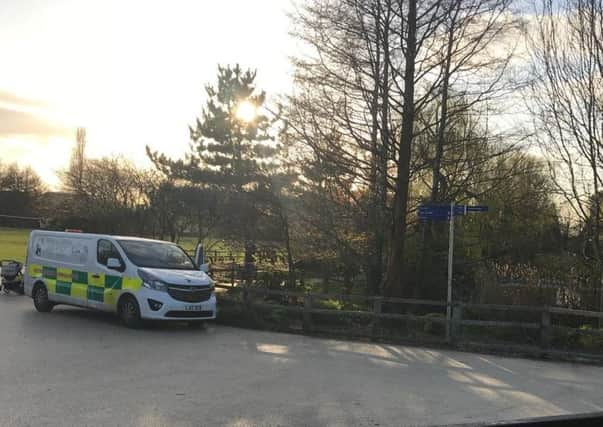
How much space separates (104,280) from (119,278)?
20.7 inches

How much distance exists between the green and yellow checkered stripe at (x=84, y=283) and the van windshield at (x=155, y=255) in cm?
55

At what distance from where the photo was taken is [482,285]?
1544 cm

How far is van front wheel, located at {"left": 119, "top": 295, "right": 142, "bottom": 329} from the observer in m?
12.5

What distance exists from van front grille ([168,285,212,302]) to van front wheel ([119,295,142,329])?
815 millimetres

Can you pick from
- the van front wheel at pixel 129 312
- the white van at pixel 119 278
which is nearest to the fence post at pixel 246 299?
the white van at pixel 119 278

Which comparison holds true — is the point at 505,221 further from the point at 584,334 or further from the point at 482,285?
the point at 584,334

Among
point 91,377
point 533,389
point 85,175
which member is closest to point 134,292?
point 91,377

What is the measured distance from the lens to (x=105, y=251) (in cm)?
1355

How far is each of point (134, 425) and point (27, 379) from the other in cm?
262

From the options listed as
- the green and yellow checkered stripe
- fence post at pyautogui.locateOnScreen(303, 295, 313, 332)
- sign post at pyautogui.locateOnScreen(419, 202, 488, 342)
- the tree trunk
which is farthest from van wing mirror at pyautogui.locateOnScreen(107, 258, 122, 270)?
sign post at pyautogui.locateOnScreen(419, 202, 488, 342)

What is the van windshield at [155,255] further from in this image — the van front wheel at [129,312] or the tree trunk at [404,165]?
the tree trunk at [404,165]

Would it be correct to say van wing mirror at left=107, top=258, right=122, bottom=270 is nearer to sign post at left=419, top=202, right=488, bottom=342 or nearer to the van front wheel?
the van front wheel

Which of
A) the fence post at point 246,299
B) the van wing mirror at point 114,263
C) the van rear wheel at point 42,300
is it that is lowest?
the van rear wheel at point 42,300

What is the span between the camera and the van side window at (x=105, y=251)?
13374 mm
